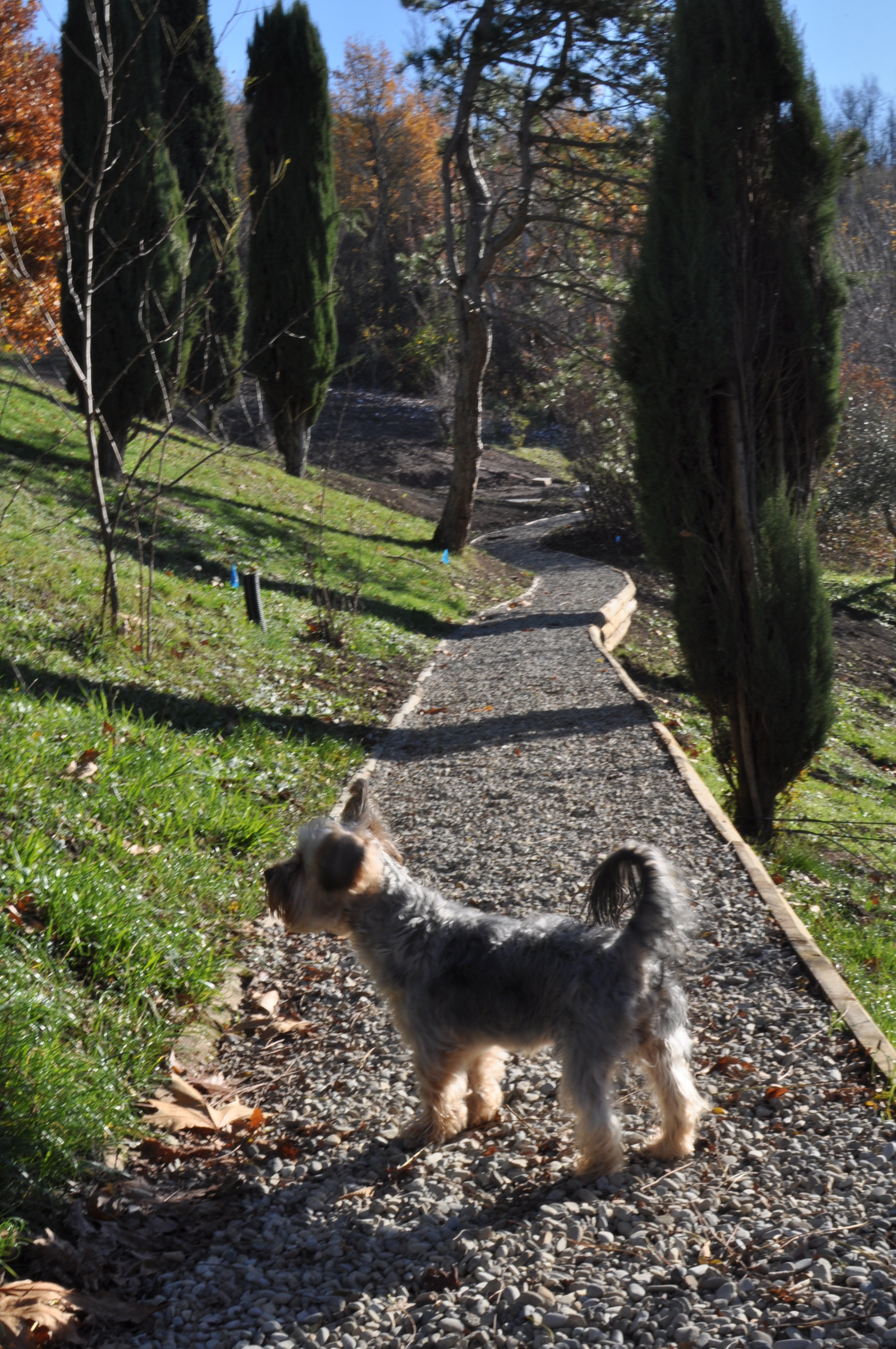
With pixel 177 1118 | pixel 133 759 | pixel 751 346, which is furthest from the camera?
pixel 751 346

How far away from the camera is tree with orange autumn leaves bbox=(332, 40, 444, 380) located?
39375 mm

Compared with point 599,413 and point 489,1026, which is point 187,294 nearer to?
point 599,413

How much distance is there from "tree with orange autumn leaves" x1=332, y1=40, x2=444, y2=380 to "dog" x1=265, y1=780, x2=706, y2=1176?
36860mm

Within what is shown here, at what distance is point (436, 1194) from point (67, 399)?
18488 mm

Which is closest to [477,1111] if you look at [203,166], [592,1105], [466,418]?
[592,1105]

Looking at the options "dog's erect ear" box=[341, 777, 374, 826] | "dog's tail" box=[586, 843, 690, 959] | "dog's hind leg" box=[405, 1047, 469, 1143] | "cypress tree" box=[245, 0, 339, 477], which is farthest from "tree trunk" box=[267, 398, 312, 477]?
"dog's tail" box=[586, 843, 690, 959]

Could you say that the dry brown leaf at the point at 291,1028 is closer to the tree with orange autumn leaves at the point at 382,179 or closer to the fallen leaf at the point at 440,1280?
the fallen leaf at the point at 440,1280

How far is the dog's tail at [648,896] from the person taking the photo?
2992 millimetres

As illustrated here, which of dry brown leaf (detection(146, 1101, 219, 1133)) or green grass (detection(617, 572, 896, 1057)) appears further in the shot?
green grass (detection(617, 572, 896, 1057))

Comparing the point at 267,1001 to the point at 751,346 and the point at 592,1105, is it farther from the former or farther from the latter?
the point at 751,346

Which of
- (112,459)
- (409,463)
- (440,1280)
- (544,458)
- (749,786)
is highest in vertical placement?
(544,458)

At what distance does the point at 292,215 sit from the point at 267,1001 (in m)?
18.8

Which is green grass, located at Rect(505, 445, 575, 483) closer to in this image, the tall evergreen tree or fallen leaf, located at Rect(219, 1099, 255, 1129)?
the tall evergreen tree

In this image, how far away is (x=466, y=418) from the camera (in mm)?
17094
